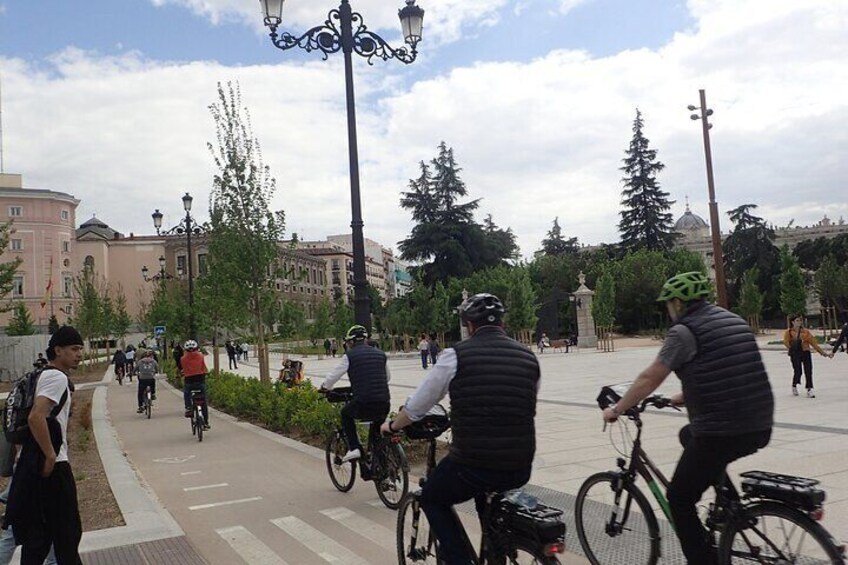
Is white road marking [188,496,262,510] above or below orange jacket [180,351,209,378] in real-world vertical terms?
below

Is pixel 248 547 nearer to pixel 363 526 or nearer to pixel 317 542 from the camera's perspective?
pixel 317 542

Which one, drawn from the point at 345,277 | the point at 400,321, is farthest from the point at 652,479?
the point at 345,277

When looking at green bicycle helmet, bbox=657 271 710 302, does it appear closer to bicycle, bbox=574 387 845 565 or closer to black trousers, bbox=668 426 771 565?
black trousers, bbox=668 426 771 565

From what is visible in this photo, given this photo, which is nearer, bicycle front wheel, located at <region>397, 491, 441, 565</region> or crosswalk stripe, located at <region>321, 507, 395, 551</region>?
bicycle front wheel, located at <region>397, 491, 441, 565</region>

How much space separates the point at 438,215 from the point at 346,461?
56.4m

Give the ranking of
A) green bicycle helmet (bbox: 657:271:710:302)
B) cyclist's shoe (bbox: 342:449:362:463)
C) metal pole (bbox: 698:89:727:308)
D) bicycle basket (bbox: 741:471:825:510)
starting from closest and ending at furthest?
bicycle basket (bbox: 741:471:825:510)
green bicycle helmet (bbox: 657:271:710:302)
cyclist's shoe (bbox: 342:449:362:463)
metal pole (bbox: 698:89:727:308)

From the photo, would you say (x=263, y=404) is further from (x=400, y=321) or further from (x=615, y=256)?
(x=615, y=256)

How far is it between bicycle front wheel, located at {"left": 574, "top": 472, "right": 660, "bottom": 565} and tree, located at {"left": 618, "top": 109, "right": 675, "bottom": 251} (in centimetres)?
6950

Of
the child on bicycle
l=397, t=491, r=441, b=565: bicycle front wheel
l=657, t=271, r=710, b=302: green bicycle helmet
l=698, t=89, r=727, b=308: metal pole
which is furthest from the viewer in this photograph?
l=698, t=89, r=727, b=308: metal pole

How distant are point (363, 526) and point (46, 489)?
281 centimetres

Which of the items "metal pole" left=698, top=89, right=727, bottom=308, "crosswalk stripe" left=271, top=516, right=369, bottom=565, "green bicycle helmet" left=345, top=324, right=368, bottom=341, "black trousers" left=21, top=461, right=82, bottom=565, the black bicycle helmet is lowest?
"crosswalk stripe" left=271, top=516, right=369, bottom=565

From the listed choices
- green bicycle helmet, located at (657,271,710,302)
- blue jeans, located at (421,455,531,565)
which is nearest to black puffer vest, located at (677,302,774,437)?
green bicycle helmet, located at (657,271,710,302)

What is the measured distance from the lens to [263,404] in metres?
13.8

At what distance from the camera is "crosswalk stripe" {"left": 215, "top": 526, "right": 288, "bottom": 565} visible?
18.3 ft
